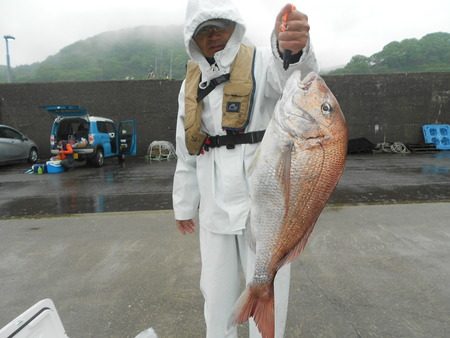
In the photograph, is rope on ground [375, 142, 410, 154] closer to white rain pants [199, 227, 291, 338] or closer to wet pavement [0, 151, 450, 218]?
wet pavement [0, 151, 450, 218]

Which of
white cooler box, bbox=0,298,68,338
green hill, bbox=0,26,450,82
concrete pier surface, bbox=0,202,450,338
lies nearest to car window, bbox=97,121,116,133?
green hill, bbox=0,26,450,82

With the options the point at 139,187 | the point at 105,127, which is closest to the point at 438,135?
the point at 139,187

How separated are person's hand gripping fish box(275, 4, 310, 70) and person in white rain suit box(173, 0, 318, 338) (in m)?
0.09

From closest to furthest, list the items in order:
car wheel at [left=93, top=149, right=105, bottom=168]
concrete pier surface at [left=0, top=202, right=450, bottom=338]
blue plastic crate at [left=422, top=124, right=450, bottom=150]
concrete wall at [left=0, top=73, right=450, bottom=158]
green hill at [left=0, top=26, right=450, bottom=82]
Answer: concrete pier surface at [left=0, top=202, right=450, bottom=338], car wheel at [left=93, top=149, right=105, bottom=168], blue plastic crate at [left=422, top=124, right=450, bottom=150], concrete wall at [left=0, top=73, right=450, bottom=158], green hill at [left=0, top=26, right=450, bottom=82]

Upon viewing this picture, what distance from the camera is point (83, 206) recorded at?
6566mm

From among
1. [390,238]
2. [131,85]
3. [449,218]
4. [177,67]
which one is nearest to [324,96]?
[390,238]

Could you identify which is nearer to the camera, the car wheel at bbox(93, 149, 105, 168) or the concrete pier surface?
the concrete pier surface

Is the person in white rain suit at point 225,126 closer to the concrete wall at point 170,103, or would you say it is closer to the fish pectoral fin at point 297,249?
the fish pectoral fin at point 297,249

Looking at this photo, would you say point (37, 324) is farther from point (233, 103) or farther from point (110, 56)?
point (110, 56)

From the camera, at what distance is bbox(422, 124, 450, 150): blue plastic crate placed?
1488cm

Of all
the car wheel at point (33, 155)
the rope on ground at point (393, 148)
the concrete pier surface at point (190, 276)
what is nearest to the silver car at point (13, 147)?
the car wheel at point (33, 155)

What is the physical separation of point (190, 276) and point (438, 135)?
15164mm

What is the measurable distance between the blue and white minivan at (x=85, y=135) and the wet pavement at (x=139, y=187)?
24.2 inches

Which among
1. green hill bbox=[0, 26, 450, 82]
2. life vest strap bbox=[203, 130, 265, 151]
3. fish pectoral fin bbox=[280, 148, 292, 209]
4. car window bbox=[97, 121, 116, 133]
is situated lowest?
car window bbox=[97, 121, 116, 133]
